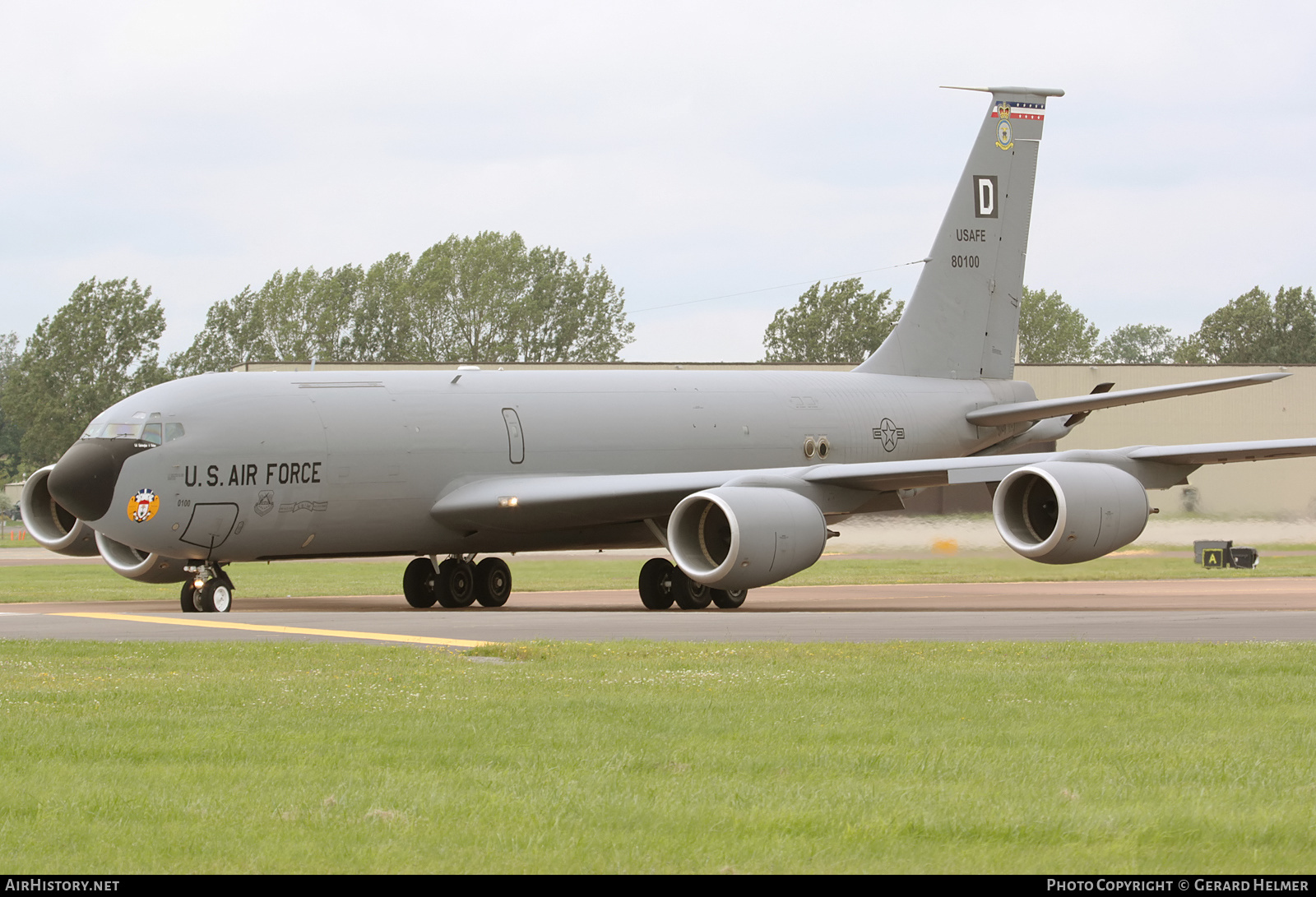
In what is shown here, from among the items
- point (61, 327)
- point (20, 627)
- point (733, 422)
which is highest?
point (61, 327)

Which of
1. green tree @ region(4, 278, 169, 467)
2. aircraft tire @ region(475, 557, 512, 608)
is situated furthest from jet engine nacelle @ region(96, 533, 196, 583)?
green tree @ region(4, 278, 169, 467)

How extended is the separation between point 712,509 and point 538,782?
14.9 m

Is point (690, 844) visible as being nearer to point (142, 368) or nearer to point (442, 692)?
point (442, 692)

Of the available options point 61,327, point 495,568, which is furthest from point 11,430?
point 495,568

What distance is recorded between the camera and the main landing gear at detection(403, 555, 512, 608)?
2486 cm

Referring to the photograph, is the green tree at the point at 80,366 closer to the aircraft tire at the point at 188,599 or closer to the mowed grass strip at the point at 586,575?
the mowed grass strip at the point at 586,575

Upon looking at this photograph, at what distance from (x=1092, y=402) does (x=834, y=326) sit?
67.0m

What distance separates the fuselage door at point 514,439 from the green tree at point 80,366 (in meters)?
57.2

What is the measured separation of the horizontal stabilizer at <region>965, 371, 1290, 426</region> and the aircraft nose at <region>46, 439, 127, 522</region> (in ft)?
48.6

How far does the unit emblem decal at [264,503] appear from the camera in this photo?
2164 cm

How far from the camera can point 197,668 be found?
1252 cm

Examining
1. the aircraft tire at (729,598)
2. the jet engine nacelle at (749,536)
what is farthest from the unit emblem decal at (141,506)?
the aircraft tire at (729,598)

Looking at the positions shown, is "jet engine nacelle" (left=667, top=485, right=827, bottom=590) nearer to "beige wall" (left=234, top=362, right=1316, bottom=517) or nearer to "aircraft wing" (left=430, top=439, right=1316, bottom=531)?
"aircraft wing" (left=430, top=439, right=1316, bottom=531)
